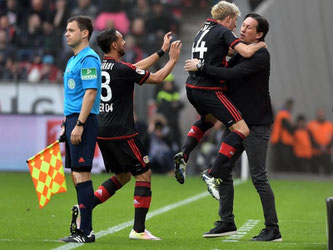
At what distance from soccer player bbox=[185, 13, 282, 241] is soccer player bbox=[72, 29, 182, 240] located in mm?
509

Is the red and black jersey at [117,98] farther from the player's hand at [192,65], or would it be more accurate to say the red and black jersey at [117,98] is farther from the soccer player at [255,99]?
the soccer player at [255,99]

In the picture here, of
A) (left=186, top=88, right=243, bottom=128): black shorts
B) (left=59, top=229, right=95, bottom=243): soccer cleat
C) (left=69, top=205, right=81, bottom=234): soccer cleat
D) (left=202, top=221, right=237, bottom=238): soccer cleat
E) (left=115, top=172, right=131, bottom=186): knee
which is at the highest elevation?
(left=186, top=88, right=243, bottom=128): black shorts

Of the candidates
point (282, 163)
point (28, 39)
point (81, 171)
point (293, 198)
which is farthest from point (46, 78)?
point (81, 171)

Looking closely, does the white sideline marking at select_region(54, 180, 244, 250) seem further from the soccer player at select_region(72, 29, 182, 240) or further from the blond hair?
the blond hair

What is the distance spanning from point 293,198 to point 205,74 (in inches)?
241

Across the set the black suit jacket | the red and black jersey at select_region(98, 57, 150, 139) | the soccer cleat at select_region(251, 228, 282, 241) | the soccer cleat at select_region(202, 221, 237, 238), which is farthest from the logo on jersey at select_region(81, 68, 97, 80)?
the soccer cleat at select_region(251, 228, 282, 241)

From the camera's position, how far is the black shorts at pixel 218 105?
7797mm

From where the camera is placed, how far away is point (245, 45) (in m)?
7.69

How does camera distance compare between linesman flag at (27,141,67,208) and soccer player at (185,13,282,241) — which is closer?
linesman flag at (27,141,67,208)

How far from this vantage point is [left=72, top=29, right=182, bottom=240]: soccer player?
7688mm

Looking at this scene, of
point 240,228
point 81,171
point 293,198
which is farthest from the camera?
point 293,198

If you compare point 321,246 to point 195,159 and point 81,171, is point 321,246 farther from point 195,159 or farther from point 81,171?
point 195,159

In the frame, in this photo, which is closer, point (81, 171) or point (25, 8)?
point (81, 171)

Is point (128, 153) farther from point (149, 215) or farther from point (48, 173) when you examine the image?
point (149, 215)
